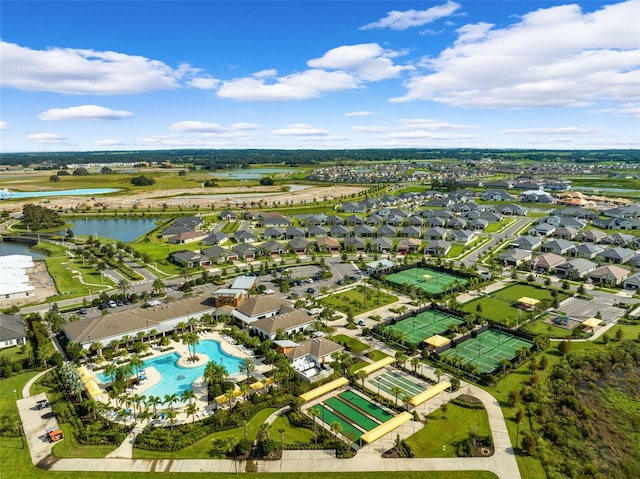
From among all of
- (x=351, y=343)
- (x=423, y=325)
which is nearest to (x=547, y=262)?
(x=423, y=325)

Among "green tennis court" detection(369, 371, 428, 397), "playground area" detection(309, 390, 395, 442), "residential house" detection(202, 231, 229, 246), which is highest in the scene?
"residential house" detection(202, 231, 229, 246)

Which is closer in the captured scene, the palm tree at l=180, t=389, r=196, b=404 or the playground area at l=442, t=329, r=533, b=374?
the palm tree at l=180, t=389, r=196, b=404

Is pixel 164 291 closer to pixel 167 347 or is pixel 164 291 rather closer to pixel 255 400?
pixel 167 347

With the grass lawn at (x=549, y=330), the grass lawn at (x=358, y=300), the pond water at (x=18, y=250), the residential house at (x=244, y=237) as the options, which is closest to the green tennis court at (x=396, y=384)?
the grass lawn at (x=358, y=300)

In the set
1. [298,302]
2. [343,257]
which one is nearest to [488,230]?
[343,257]

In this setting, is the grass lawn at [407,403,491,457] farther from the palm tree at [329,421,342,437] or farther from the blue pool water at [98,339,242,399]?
the blue pool water at [98,339,242,399]

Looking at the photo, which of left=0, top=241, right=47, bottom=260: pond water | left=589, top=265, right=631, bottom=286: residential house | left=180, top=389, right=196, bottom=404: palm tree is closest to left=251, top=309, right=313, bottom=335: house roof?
left=180, top=389, right=196, bottom=404: palm tree

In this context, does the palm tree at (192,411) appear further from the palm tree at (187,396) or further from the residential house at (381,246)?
the residential house at (381,246)
